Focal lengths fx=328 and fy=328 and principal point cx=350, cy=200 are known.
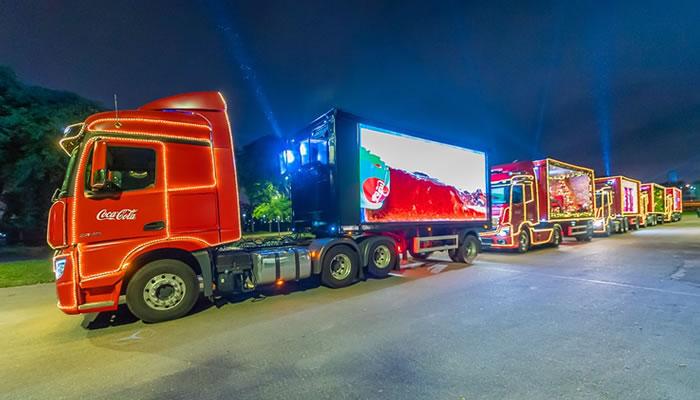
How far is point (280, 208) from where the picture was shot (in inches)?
801

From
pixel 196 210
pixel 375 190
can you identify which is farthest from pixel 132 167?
pixel 375 190

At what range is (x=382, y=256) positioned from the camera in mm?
8141

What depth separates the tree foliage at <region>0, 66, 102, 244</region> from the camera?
13.5 m

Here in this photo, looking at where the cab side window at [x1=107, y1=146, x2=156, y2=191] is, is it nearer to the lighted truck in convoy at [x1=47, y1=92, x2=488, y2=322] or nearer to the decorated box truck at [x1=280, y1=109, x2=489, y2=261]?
the lighted truck in convoy at [x1=47, y1=92, x2=488, y2=322]

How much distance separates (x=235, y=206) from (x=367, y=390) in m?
4.03

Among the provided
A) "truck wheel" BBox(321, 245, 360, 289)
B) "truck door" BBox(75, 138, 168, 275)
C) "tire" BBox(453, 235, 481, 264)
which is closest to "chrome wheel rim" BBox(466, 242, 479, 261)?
"tire" BBox(453, 235, 481, 264)

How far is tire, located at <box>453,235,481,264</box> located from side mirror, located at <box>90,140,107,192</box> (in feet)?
29.3

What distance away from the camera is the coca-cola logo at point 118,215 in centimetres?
482

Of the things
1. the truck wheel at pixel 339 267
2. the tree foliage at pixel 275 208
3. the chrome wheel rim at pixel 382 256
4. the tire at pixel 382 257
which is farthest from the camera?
the tree foliage at pixel 275 208

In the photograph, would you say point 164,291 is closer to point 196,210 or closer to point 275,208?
point 196,210

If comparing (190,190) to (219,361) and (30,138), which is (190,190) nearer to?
(219,361)

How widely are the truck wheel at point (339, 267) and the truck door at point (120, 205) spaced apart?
3.27 meters

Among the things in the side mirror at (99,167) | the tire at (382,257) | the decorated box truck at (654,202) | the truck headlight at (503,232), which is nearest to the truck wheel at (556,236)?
the truck headlight at (503,232)

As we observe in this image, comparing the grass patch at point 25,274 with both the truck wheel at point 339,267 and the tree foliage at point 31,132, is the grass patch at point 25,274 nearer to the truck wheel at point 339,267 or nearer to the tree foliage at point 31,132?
the tree foliage at point 31,132
